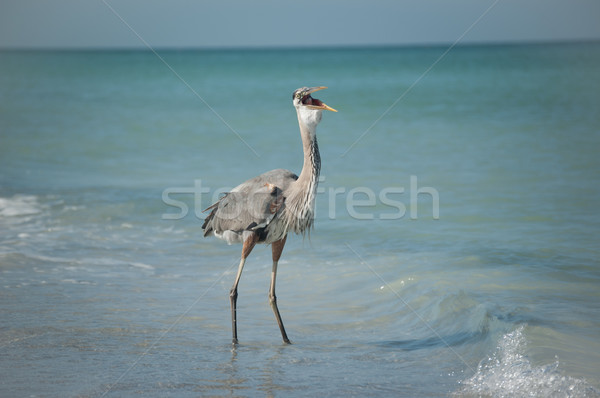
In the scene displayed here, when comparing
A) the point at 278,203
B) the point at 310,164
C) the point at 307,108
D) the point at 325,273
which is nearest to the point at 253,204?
the point at 278,203

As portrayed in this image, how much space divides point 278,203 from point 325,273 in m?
1.97

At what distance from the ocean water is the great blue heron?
723 millimetres

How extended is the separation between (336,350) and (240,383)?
35.8 inches

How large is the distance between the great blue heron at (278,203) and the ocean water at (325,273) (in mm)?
723

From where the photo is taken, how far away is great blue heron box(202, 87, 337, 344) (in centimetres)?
523

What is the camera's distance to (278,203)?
17.7ft

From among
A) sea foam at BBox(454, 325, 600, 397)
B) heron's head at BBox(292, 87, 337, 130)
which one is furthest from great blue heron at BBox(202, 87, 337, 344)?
sea foam at BBox(454, 325, 600, 397)

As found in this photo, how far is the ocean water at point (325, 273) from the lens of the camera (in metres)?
4.71

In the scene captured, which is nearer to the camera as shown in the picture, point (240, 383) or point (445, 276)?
point (240, 383)

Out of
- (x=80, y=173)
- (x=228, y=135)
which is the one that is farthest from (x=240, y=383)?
(x=228, y=135)

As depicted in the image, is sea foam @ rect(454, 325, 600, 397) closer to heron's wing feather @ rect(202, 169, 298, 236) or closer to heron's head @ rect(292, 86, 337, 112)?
heron's wing feather @ rect(202, 169, 298, 236)

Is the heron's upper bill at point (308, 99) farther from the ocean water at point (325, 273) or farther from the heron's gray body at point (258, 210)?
the ocean water at point (325, 273)

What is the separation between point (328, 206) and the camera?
10336 millimetres

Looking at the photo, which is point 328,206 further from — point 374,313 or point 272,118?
point 272,118
